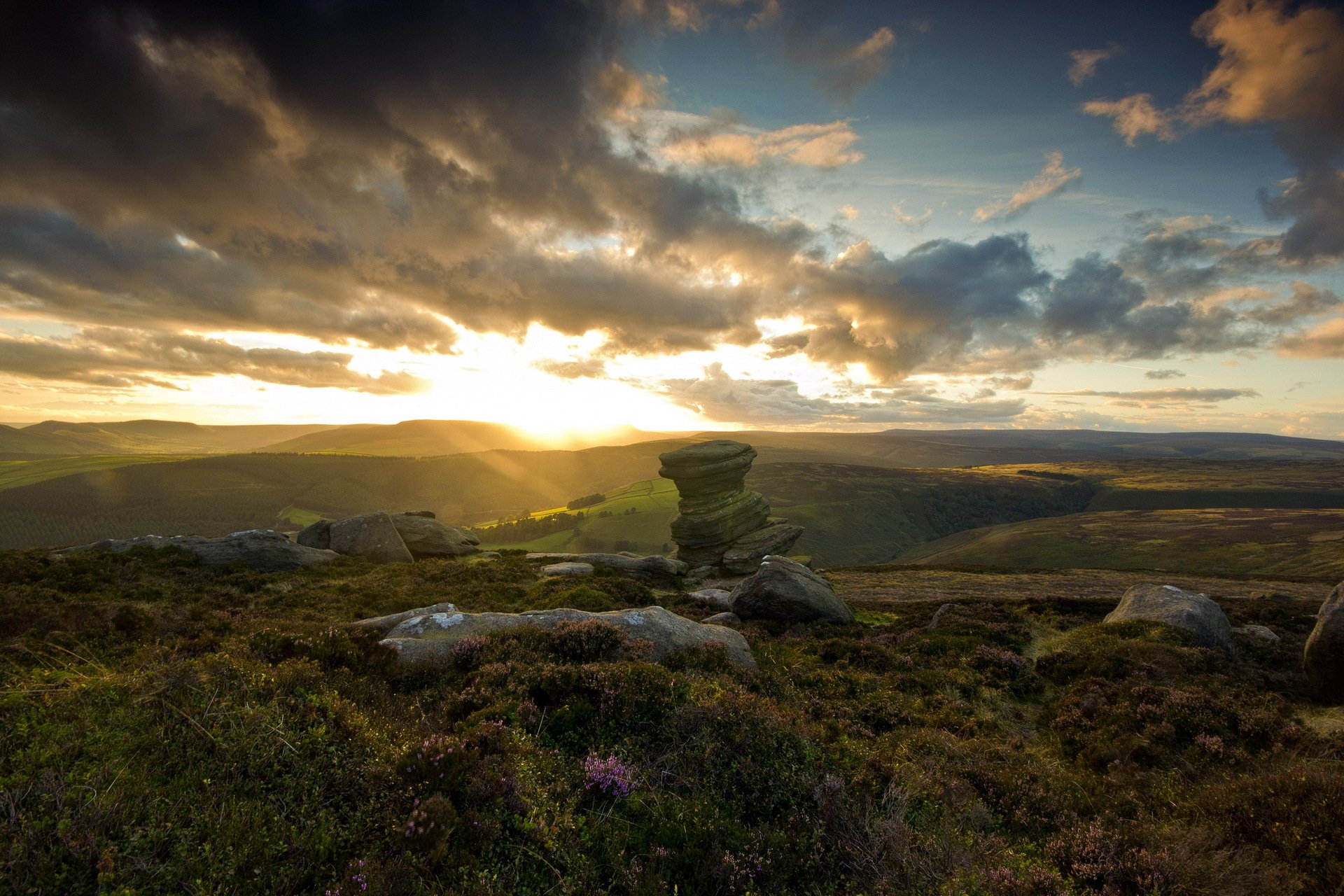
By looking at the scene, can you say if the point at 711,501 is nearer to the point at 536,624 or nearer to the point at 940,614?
the point at 940,614

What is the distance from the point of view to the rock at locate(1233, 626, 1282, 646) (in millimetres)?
17625

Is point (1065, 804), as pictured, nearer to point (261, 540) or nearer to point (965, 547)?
point (261, 540)

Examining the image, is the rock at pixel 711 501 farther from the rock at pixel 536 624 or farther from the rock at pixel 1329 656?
the rock at pixel 1329 656

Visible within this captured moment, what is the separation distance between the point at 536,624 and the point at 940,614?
61.9 feet

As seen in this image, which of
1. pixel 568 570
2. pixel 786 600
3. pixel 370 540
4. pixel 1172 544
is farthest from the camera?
pixel 1172 544

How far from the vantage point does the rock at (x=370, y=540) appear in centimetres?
3353

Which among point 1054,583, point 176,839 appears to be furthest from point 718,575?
point 176,839

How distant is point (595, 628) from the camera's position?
1016 cm

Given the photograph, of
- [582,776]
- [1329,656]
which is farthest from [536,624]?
[1329,656]

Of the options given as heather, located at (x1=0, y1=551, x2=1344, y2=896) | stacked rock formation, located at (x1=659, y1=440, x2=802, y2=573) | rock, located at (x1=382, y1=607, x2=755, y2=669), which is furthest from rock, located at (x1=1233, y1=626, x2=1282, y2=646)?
stacked rock formation, located at (x1=659, y1=440, x2=802, y2=573)

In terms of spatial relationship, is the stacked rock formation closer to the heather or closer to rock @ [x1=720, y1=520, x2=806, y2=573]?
rock @ [x1=720, y1=520, x2=806, y2=573]

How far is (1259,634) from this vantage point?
18.3 m

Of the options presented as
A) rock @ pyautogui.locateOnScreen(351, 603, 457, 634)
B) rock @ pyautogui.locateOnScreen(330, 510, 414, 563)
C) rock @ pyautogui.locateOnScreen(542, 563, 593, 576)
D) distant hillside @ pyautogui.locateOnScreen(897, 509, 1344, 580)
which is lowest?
distant hillside @ pyautogui.locateOnScreen(897, 509, 1344, 580)

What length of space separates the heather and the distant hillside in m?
57.9
